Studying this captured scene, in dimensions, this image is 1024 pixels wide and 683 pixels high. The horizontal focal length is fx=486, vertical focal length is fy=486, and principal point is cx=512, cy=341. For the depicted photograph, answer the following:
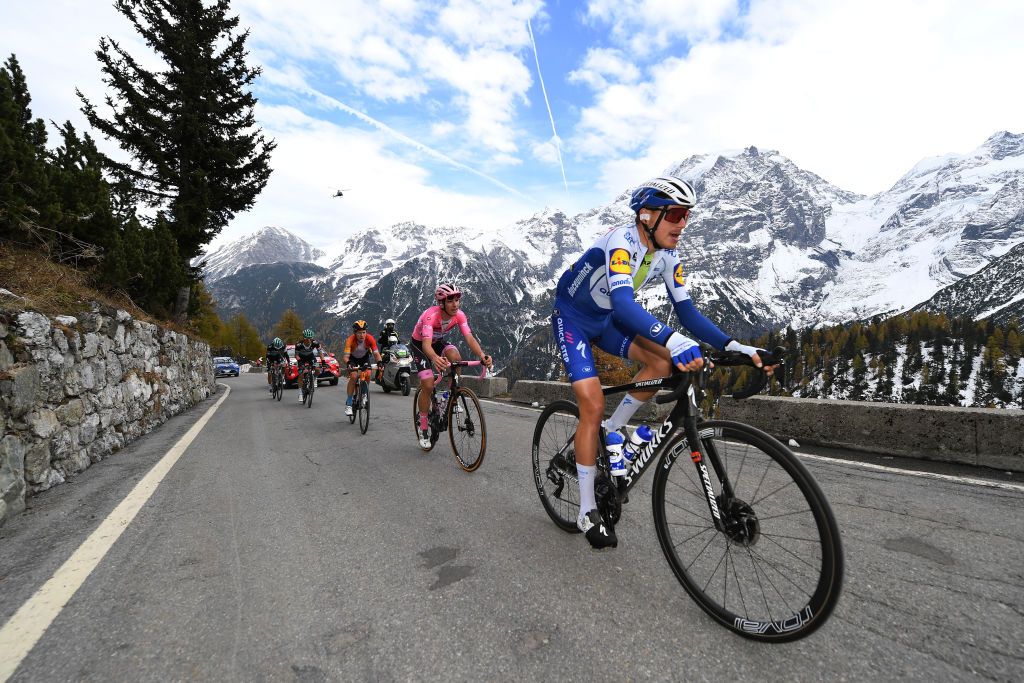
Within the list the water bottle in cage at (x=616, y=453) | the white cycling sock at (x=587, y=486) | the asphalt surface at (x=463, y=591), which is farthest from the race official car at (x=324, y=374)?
the water bottle in cage at (x=616, y=453)

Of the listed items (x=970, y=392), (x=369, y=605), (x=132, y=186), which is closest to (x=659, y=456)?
(x=369, y=605)

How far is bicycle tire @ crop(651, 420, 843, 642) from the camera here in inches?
77.9

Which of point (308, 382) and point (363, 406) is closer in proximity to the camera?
point (363, 406)

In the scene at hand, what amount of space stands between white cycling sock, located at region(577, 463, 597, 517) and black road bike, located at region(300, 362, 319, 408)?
11.5 m

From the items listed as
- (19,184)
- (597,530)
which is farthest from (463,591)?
(19,184)

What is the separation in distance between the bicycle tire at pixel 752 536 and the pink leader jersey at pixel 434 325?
144 inches

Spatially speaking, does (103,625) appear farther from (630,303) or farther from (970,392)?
(970,392)

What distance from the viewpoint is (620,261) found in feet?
9.55

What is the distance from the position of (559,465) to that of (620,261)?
1567 mm

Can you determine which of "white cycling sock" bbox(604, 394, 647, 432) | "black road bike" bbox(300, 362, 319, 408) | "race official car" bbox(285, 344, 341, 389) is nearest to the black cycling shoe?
"white cycling sock" bbox(604, 394, 647, 432)

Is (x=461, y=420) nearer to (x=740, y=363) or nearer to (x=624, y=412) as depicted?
(x=624, y=412)

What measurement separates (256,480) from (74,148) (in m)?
12.0

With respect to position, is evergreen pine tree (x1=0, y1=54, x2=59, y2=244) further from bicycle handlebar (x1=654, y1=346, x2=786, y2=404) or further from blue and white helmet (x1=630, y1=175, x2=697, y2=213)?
bicycle handlebar (x1=654, y1=346, x2=786, y2=404)

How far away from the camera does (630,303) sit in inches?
109
